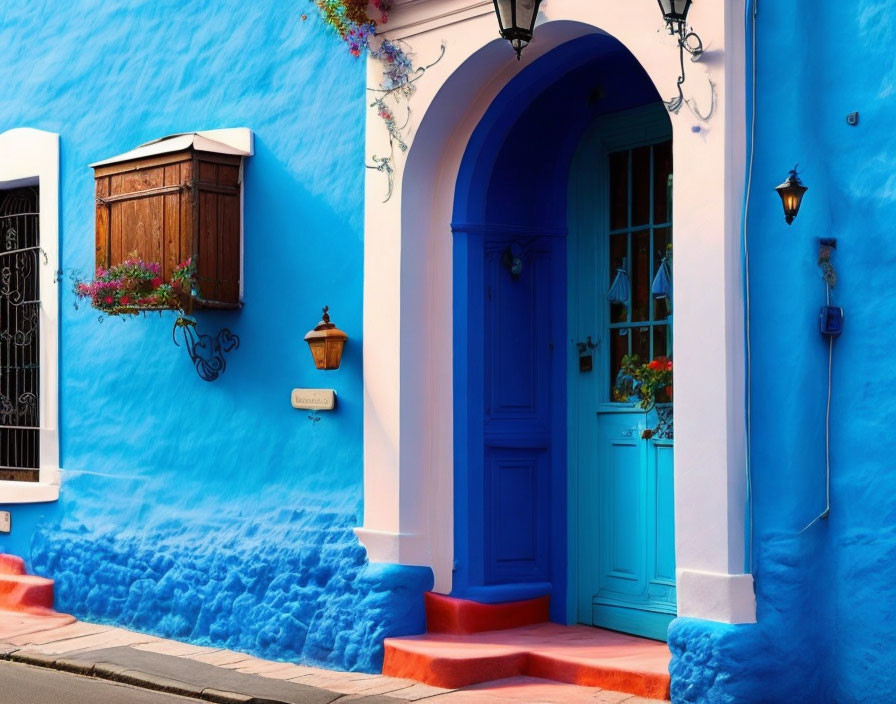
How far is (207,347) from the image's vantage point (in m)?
8.74

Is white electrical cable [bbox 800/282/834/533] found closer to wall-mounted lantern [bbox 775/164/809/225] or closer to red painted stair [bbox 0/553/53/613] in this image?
wall-mounted lantern [bbox 775/164/809/225]

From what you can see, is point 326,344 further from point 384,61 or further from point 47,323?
point 47,323

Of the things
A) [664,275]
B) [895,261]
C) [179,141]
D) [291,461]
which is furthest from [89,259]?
[895,261]

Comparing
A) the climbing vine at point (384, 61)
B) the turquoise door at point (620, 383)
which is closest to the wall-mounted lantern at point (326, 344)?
the climbing vine at point (384, 61)

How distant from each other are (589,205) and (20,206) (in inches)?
190

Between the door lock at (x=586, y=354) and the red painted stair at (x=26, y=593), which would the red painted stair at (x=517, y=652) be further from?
the red painted stair at (x=26, y=593)

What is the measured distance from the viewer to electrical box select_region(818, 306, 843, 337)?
19.5ft

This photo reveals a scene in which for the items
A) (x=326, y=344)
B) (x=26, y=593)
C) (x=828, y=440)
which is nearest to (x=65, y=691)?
(x=326, y=344)

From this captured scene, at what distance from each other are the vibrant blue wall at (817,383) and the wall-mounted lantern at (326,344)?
254 centimetres

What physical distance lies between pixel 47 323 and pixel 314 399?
2.97 meters

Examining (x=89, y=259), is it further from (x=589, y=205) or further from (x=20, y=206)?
(x=589, y=205)

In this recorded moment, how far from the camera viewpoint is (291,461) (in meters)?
8.16

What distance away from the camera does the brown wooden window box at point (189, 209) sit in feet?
27.1

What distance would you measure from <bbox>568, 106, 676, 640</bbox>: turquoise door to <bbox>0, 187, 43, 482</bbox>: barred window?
4400 millimetres
